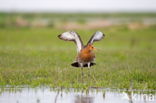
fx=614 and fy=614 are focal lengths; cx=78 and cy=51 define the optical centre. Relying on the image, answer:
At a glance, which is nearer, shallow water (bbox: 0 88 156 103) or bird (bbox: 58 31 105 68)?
shallow water (bbox: 0 88 156 103)

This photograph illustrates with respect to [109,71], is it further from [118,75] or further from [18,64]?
[18,64]

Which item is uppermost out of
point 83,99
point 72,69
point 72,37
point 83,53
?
point 72,37

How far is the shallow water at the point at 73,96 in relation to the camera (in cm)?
1121

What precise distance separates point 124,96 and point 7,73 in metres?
3.00

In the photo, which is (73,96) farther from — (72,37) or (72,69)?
(72,69)

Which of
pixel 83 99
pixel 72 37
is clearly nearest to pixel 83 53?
pixel 72 37

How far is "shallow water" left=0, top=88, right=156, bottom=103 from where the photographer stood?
36.8 ft

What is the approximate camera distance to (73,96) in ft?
38.0

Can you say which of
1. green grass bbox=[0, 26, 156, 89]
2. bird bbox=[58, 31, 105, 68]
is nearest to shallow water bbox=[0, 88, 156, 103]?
green grass bbox=[0, 26, 156, 89]

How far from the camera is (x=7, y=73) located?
1348cm

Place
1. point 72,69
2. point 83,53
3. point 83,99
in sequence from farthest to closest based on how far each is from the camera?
point 72,69, point 83,53, point 83,99

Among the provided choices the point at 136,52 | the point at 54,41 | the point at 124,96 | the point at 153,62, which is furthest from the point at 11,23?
the point at 124,96

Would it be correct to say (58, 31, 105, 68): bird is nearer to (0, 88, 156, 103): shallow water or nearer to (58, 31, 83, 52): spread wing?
(58, 31, 83, 52): spread wing

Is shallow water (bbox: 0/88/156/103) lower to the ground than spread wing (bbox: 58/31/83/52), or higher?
lower
